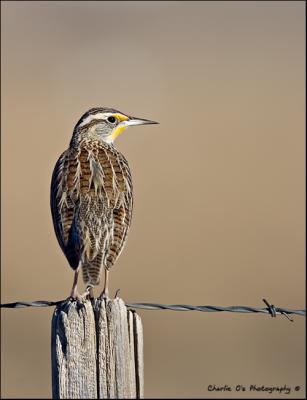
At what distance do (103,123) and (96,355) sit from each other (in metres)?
3.22

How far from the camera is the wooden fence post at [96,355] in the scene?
14.4ft

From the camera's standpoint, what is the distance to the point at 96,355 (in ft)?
14.4

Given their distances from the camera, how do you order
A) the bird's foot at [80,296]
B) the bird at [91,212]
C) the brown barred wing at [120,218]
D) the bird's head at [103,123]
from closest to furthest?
the bird's foot at [80,296] < the bird at [91,212] < the brown barred wing at [120,218] < the bird's head at [103,123]

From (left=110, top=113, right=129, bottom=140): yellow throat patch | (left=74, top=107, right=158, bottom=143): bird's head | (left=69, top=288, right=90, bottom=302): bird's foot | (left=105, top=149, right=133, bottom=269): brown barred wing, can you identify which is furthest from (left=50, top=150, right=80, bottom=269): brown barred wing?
(left=110, top=113, right=129, bottom=140): yellow throat patch

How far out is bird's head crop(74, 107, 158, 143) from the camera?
24.1 feet

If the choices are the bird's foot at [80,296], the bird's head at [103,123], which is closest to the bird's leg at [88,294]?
the bird's foot at [80,296]

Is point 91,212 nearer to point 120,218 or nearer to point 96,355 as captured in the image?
point 120,218

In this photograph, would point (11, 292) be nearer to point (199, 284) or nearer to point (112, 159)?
point (199, 284)

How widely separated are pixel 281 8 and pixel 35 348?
2203 cm

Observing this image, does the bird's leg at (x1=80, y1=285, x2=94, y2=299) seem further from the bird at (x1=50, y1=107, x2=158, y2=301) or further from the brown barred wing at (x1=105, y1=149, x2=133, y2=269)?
the brown barred wing at (x1=105, y1=149, x2=133, y2=269)

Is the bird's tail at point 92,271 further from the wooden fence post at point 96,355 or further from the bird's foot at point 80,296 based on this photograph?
the wooden fence post at point 96,355

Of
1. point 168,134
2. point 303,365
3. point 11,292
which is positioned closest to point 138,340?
point 303,365

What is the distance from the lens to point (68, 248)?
5930 millimetres

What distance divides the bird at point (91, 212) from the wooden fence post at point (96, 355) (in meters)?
1.12
